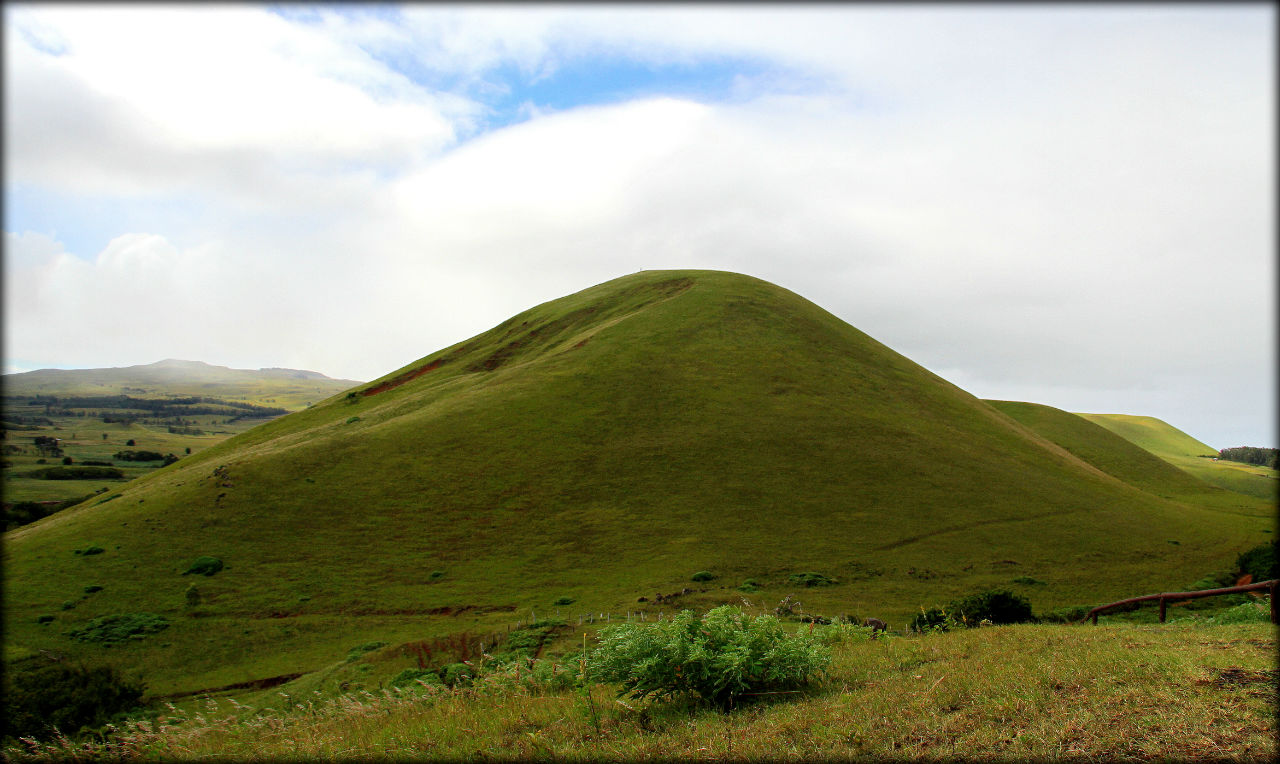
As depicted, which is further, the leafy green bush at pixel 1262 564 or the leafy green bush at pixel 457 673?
the leafy green bush at pixel 1262 564

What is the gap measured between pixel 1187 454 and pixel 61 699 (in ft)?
656

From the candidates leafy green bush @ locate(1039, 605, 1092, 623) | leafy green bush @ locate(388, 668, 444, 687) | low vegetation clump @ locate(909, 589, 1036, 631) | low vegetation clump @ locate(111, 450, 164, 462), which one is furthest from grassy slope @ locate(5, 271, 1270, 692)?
low vegetation clump @ locate(111, 450, 164, 462)

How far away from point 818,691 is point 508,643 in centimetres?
1833

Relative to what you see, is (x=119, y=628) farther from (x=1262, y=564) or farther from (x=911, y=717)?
(x=1262, y=564)

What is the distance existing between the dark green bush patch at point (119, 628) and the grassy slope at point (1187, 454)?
14050 cm

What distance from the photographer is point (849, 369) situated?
2820 inches

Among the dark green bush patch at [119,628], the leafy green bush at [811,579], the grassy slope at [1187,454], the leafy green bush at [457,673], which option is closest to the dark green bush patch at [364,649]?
the leafy green bush at [457,673]

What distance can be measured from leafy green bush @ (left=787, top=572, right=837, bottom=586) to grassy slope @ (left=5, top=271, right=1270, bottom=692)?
3.70ft

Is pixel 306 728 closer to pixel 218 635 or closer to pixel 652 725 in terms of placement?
pixel 652 725

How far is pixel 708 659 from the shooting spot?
31.5ft

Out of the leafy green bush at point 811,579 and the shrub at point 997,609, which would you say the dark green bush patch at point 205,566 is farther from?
the shrub at point 997,609

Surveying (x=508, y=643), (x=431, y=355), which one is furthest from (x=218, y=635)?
(x=431, y=355)

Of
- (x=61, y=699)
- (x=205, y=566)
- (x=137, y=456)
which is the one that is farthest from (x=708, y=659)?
(x=137, y=456)

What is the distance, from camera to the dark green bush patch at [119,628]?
3139 centimetres
